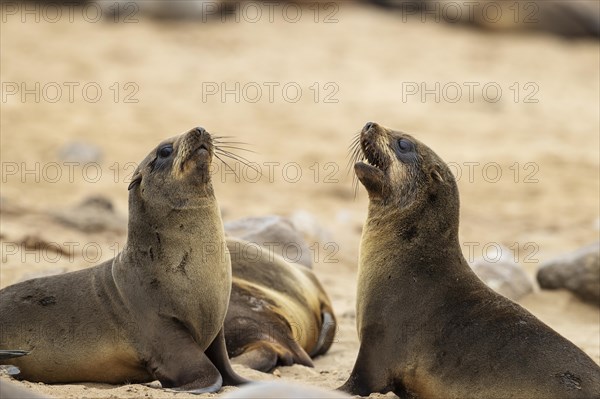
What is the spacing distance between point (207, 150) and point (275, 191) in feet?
23.0

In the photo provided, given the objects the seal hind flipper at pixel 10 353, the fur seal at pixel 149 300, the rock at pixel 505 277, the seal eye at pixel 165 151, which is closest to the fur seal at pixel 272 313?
the fur seal at pixel 149 300

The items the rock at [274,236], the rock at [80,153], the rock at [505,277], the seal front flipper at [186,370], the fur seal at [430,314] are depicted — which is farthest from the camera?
the rock at [80,153]

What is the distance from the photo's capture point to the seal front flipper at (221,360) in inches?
222

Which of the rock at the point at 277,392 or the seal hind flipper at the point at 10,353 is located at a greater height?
the rock at the point at 277,392

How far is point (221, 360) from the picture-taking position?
570cm

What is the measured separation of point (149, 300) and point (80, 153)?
26.9ft

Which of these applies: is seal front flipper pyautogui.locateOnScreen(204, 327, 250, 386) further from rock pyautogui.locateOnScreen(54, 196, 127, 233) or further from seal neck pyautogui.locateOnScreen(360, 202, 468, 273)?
Answer: rock pyautogui.locateOnScreen(54, 196, 127, 233)

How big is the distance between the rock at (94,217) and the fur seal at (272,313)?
7.97ft

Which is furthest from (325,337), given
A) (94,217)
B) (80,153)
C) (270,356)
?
(80,153)

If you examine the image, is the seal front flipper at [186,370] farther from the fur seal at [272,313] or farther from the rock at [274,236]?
the rock at [274,236]

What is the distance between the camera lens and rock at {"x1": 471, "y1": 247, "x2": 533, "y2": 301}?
8.34 m

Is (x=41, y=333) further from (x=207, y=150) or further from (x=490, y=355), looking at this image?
(x=490, y=355)

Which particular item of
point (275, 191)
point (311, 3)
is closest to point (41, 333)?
point (275, 191)

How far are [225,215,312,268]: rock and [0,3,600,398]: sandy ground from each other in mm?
518
